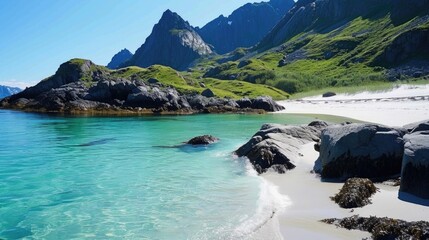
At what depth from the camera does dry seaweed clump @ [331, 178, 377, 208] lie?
13.7 metres

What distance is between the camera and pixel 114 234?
12891mm

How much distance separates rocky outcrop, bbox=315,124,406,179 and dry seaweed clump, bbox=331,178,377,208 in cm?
306

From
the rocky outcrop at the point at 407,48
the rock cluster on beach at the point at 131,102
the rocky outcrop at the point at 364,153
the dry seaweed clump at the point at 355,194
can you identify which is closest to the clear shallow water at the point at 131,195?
the dry seaweed clump at the point at 355,194

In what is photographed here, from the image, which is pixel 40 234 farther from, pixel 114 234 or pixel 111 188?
pixel 111 188

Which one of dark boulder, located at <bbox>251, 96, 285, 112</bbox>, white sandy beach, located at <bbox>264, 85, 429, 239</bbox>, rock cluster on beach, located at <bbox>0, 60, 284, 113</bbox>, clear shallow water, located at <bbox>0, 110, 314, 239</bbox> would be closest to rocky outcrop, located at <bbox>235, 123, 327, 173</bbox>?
white sandy beach, located at <bbox>264, 85, 429, 239</bbox>

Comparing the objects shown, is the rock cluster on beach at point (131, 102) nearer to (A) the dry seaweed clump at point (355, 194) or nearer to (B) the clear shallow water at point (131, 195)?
(B) the clear shallow water at point (131, 195)

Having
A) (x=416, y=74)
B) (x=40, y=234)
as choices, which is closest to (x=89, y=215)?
(x=40, y=234)

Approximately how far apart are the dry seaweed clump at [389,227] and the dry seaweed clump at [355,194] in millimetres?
1898

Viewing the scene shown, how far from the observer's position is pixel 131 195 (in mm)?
17828

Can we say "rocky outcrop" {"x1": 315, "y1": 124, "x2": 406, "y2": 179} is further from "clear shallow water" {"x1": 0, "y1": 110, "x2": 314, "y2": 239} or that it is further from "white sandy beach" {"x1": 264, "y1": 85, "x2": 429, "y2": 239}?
"clear shallow water" {"x1": 0, "y1": 110, "x2": 314, "y2": 239}

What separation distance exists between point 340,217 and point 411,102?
5259 centimetres

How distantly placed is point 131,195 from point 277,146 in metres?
10.5

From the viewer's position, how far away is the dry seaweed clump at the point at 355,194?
1374 centimetres

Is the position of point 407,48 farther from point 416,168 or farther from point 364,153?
point 416,168
